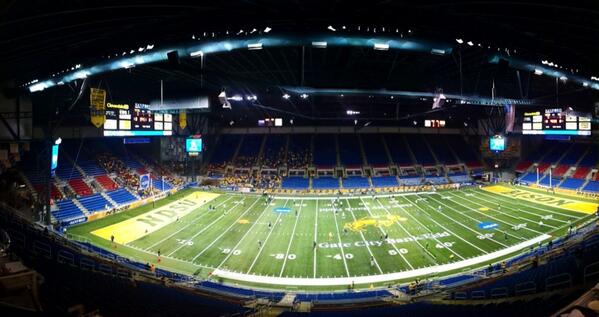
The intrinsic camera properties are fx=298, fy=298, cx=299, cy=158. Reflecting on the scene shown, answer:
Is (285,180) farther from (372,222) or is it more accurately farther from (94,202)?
(94,202)

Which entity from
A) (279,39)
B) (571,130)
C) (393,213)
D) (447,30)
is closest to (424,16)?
(447,30)

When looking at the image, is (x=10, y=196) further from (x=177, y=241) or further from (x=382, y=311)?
(x=382, y=311)

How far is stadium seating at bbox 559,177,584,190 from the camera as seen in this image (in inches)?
1566

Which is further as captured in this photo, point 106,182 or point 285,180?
point 285,180

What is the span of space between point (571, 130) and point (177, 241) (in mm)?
46964

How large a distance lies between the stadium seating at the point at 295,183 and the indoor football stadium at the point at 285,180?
1.02ft

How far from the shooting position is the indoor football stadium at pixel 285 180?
9.14 metres

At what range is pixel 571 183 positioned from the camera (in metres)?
40.8

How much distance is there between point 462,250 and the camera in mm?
21391

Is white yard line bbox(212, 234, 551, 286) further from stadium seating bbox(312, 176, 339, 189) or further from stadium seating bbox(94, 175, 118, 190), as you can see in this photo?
stadium seating bbox(312, 176, 339, 189)

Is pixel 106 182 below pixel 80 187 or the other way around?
the other way around

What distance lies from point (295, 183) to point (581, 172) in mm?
40499

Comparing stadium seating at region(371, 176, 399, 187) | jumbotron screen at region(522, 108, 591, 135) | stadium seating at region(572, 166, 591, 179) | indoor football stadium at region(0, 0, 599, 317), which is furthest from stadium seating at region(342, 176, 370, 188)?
stadium seating at region(572, 166, 591, 179)

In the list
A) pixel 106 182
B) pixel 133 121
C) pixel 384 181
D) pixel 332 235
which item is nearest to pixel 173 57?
pixel 332 235
